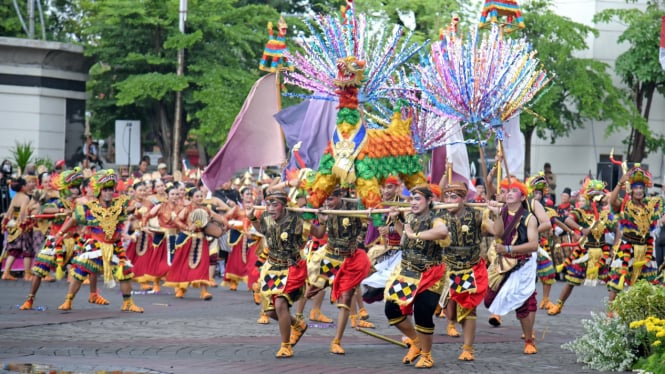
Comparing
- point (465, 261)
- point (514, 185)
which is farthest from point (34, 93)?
point (465, 261)

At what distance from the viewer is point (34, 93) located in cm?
3222

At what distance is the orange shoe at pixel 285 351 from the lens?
40.7ft

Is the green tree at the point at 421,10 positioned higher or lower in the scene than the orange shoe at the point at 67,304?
higher

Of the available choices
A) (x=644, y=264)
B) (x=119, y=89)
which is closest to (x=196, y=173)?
(x=119, y=89)

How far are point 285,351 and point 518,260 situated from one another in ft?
8.64

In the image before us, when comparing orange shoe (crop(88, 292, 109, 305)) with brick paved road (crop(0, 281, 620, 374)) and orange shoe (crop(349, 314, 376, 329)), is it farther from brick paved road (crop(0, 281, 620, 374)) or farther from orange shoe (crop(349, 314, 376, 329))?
orange shoe (crop(349, 314, 376, 329))

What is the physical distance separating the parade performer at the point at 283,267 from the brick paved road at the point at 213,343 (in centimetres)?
35

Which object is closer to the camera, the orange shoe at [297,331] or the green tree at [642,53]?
the orange shoe at [297,331]

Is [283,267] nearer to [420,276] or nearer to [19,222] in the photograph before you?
[420,276]

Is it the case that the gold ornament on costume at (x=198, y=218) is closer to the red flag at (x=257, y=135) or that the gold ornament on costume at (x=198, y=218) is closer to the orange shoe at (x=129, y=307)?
the red flag at (x=257, y=135)

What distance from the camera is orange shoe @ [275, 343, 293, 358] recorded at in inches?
489

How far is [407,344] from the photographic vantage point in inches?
517

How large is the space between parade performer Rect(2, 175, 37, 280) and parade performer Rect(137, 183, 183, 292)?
250 centimetres

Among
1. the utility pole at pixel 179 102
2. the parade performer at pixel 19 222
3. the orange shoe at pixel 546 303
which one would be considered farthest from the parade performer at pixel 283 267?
the utility pole at pixel 179 102
